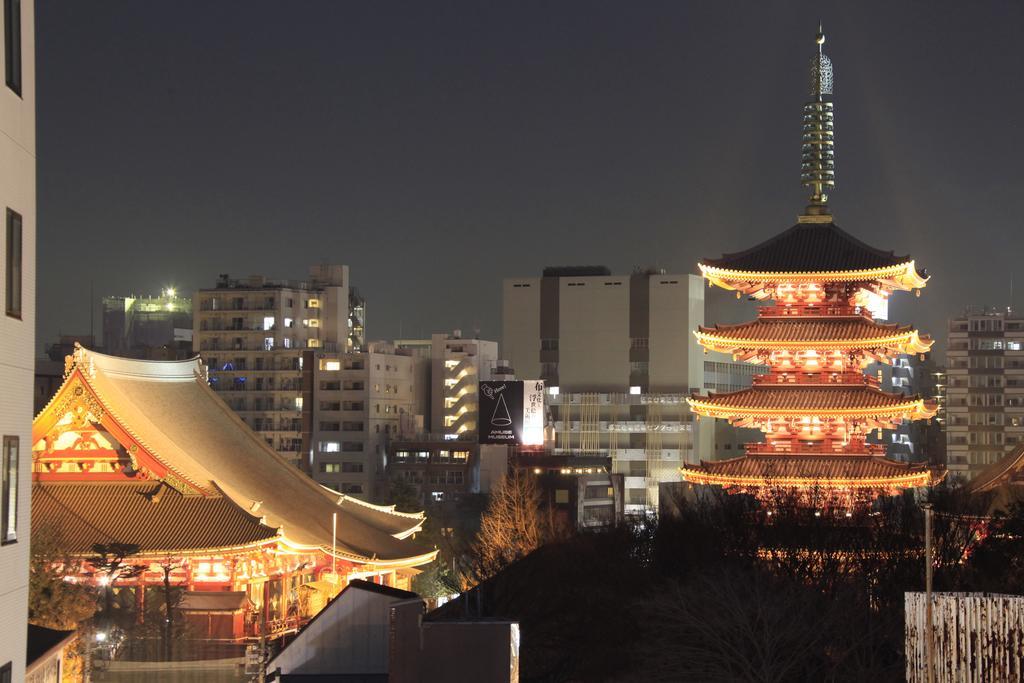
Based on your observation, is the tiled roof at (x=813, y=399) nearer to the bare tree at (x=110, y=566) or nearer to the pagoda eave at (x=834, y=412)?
the pagoda eave at (x=834, y=412)

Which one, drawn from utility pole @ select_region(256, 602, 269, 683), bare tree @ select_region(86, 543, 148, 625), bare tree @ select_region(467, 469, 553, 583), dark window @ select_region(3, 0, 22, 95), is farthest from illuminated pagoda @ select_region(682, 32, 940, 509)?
dark window @ select_region(3, 0, 22, 95)

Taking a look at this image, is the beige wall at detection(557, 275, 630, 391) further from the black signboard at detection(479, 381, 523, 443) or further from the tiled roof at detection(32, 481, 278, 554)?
the tiled roof at detection(32, 481, 278, 554)

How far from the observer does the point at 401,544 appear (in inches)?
2162

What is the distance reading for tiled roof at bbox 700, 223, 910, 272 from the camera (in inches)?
1994

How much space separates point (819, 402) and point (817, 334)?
2065mm

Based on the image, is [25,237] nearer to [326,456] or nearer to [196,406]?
[196,406]

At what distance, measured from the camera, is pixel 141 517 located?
4697cm

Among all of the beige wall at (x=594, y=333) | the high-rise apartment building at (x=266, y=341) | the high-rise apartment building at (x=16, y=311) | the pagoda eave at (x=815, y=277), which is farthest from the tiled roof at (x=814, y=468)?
the beige wall at (x=594, y=333)

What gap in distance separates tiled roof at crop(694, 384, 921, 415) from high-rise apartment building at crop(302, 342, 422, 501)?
49991mm

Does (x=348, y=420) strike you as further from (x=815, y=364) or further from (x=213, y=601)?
(x=213, y=601)

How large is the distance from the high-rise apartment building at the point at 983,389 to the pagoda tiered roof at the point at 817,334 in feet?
215

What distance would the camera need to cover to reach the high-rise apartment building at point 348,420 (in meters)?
99.9

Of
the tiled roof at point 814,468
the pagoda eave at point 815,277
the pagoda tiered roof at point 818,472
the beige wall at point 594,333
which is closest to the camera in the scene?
Result: the pagoda tiered roof at point 818,472

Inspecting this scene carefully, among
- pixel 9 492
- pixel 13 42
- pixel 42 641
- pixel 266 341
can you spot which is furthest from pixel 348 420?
pixel 13 42
